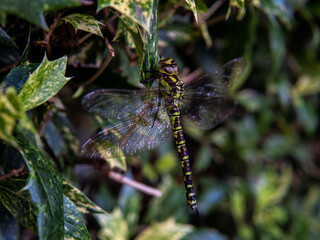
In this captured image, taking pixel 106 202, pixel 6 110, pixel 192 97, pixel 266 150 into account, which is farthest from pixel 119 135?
pixel 266 150

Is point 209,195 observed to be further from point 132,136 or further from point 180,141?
point 132,136

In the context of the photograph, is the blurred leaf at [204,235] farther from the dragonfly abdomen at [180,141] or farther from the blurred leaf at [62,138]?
the blurred leaf at [62,138]

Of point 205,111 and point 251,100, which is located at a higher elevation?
point 205,111

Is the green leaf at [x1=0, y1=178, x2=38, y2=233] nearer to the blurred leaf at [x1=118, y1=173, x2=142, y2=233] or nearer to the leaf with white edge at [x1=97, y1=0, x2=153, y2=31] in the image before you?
the leaf with white edge at [x1=97, y1=0, x2=153, y2=31]

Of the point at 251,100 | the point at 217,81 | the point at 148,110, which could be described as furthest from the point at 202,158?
the point at 148,110

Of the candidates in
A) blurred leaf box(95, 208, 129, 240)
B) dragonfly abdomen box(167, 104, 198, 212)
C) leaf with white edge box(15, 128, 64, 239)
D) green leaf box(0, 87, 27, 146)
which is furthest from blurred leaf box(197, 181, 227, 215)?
green leaf box(0, 87, 27, 146)

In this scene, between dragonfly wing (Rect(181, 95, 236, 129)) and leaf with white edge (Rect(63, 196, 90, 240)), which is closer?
leaf with white edge (Rect(63, 196, 90, 240))
